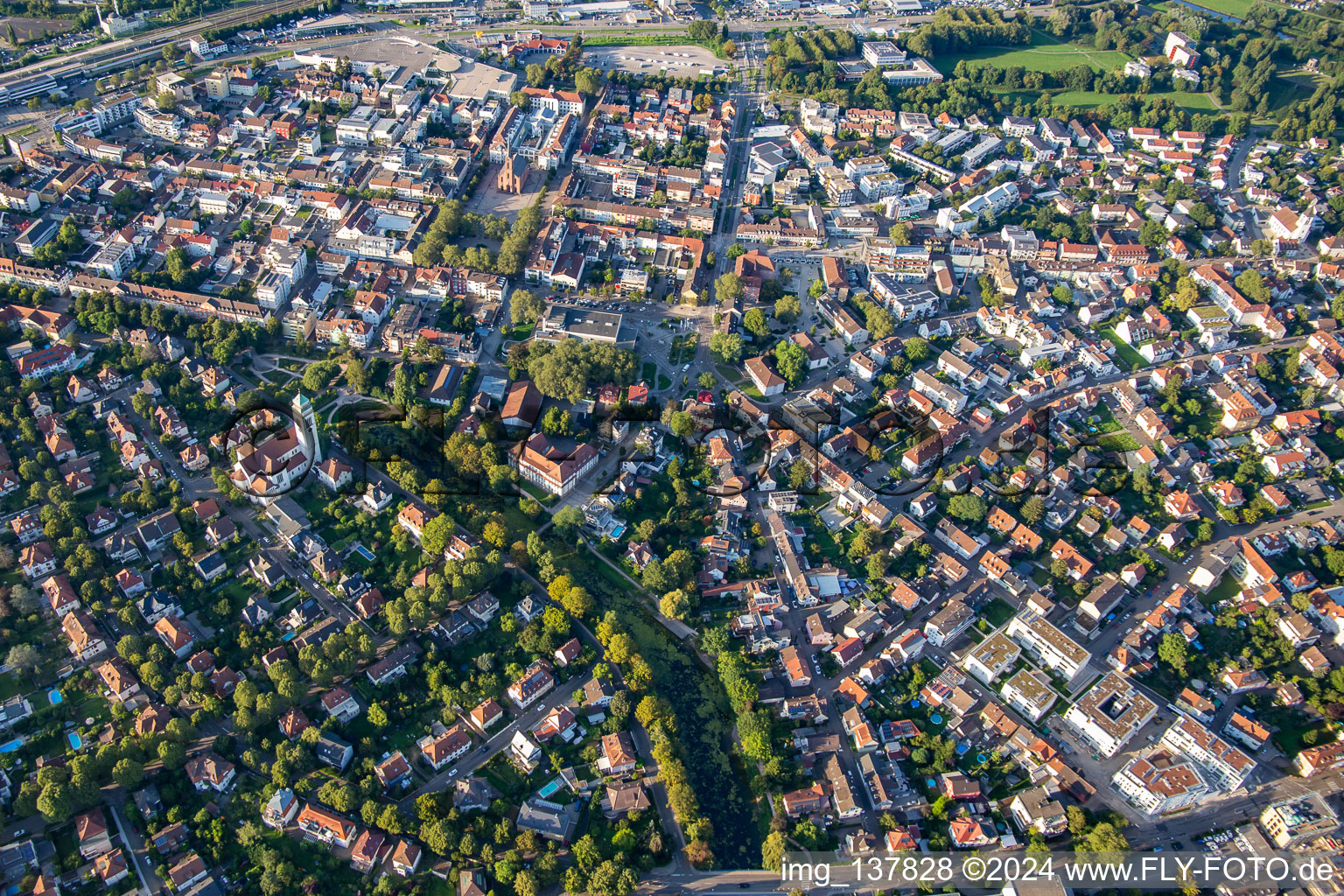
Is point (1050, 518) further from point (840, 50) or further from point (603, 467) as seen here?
point (840, 50)

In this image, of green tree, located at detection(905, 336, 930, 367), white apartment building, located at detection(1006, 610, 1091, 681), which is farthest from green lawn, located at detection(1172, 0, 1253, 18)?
white apartment building, located at detection(1006, 610, 1091, 681)

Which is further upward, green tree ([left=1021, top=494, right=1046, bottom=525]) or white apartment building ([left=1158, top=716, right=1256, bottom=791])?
green tree ([left=1021, top=494, right=1046, bottom=525])

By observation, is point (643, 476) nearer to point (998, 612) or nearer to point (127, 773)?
point (998, 612)

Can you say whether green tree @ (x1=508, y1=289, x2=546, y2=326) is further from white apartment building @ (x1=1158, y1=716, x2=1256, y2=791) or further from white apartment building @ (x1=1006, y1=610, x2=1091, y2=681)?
white apartment building @ (x1=1158, y1=716, x2=1256, y2=791)

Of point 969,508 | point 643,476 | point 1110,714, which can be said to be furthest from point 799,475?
point 1110,714

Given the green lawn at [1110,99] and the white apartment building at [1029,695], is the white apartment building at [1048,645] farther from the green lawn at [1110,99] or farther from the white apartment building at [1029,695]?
the green lawn at [1110,99]

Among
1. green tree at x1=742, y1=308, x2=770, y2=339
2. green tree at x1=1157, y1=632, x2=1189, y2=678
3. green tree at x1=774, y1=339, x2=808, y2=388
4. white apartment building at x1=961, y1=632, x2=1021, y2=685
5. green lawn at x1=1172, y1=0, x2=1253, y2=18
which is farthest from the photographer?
green lawn at x1=1172, y1=0, x2=1253, y2=18
